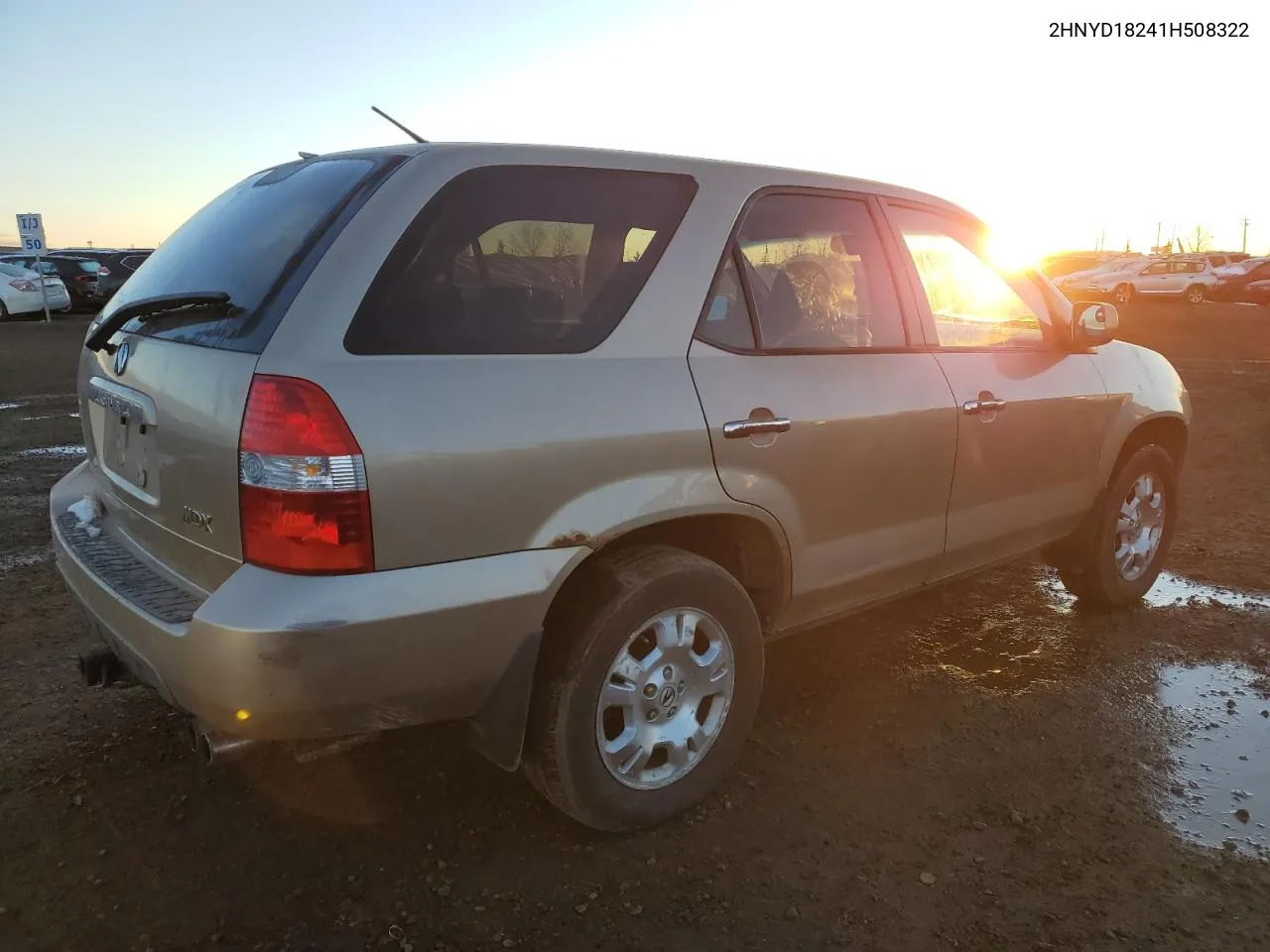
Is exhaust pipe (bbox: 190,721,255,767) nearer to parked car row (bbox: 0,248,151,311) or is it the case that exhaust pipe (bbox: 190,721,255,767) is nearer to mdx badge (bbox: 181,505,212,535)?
mdx badge (bbox: 181,505,212,535)

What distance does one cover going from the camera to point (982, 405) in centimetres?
333

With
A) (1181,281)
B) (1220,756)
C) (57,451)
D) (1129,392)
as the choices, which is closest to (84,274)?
(57,451)

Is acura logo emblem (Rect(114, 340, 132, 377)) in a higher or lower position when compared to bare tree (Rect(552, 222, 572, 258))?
lower

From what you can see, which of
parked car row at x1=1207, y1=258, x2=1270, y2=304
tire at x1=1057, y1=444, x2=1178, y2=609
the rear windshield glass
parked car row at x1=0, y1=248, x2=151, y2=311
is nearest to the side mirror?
tire at x1=1057, y1=444, x2=1178, y2=609

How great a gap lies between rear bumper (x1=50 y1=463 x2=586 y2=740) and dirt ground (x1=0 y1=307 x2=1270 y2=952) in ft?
1.79

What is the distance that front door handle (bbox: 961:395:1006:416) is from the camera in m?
3.29

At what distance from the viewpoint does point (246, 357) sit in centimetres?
206

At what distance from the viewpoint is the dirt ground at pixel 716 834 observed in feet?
7.48

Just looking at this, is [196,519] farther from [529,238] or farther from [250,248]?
[529,238]

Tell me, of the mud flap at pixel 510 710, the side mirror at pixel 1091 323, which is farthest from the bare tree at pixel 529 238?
the side mirror at pixel 1091 323

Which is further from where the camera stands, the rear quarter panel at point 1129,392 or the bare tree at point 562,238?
the rear quarter panel at point 1129,392

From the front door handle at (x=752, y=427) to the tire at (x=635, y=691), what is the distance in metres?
0.36

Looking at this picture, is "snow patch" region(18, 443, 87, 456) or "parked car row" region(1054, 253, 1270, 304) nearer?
"snow patch" region(18, 443, 87, 456)

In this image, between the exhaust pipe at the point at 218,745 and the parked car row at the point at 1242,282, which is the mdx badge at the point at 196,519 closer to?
the exhaust pipe at the point at 218,745
